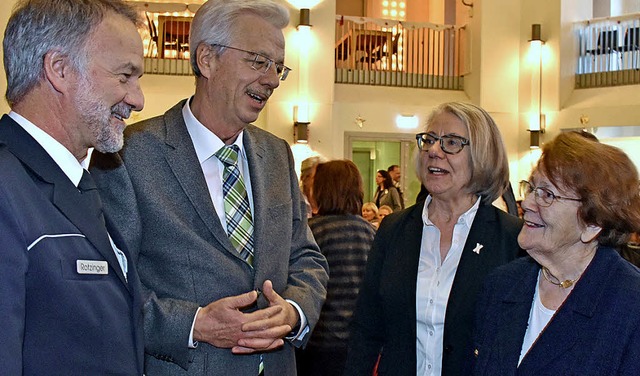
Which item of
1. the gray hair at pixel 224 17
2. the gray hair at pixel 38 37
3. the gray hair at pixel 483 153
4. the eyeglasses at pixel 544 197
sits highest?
the gray hair at pixel 224 17

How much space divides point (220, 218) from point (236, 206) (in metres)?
0.07

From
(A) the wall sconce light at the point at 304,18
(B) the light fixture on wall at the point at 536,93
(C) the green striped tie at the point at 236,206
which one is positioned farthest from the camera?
(B) the light fixture on wall at the point at 536,93

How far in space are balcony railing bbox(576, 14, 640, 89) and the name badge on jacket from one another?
40.5 feet

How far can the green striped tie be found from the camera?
2400 mm

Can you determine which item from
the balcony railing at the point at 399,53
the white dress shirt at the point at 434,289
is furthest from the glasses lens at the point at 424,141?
the balcony railing at the point at 399,53

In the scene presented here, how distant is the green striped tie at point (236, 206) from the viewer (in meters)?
2.40

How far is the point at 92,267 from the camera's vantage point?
1.63 metres

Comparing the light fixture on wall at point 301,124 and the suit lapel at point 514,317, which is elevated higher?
the light fixture on wall at point 301,124

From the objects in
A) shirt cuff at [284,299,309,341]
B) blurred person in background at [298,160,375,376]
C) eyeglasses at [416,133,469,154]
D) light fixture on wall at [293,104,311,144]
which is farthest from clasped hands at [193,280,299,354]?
light fixture on wall at [293,104,311,144]

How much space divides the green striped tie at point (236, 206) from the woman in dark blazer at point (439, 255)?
0.69 metres

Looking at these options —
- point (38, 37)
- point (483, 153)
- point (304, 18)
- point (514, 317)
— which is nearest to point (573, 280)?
point (514, 317)

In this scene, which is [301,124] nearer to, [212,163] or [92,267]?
[212,163]

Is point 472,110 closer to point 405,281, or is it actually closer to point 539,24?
point 405,281

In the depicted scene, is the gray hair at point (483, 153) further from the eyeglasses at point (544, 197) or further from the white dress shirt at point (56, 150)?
the white dress shirt at point (56, 150)
